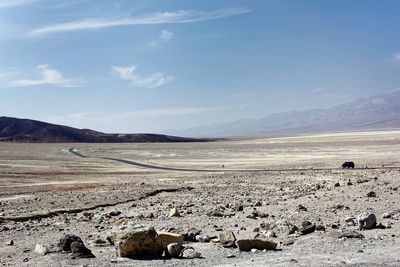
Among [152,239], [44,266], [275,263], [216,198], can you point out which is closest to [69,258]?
[44,266]

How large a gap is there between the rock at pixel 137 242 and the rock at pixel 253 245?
6.20ft

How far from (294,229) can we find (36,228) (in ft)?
26.5

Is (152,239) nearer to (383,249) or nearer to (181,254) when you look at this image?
(181,254)

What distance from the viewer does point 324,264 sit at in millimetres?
10562

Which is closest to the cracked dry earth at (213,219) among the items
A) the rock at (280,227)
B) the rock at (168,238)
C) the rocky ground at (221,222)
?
the rocky ground at (221,222)

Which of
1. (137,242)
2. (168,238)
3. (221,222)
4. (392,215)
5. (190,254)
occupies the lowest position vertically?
(221,222)

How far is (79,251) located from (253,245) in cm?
392

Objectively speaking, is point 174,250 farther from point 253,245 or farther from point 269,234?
point 269,234

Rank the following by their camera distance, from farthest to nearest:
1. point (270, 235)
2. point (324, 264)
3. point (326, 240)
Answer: point (270, 235) < point (326, 240) < point (324, 264)

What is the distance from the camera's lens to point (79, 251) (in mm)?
11828

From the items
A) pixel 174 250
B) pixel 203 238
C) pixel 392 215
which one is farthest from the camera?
pixel 392 215

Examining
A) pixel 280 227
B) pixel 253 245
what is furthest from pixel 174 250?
pixel 280 227

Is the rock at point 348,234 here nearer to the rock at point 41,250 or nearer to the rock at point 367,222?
the rock at point 367,222

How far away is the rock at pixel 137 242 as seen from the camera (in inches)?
457
